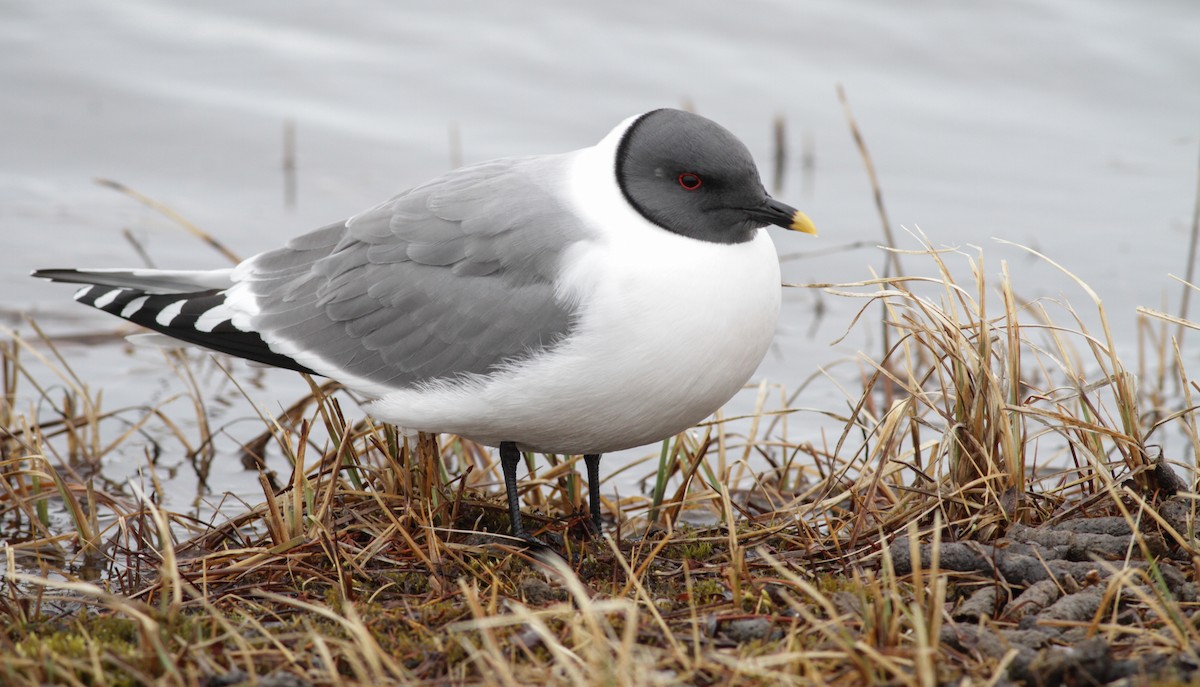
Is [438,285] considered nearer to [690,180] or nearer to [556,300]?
[556,300]

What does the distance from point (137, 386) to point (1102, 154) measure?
778cm

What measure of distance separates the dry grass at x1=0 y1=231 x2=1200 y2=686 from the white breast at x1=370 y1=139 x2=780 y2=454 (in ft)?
1.19

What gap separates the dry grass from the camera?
127 inches

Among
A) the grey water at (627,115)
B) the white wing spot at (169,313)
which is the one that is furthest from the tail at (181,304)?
the grey water at (627,115)

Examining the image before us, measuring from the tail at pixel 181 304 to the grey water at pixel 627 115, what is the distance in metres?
2.48

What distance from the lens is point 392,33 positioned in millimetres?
12758

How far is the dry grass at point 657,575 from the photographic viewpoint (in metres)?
3.22

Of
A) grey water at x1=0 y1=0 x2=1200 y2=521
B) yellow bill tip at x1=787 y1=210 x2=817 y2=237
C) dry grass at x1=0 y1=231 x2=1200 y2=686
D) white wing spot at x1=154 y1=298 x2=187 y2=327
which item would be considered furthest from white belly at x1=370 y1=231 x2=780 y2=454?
grey water at x1=0 y1=0 x2=1200 y2=521

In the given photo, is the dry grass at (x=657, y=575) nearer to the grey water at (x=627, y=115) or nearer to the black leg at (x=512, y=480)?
the black leg at (x=512, y=480)

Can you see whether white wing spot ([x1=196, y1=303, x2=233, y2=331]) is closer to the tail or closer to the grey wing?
the tail

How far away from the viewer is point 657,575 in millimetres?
4059

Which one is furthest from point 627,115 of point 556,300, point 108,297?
point 556,300

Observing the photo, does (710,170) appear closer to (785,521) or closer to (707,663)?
(785,521)

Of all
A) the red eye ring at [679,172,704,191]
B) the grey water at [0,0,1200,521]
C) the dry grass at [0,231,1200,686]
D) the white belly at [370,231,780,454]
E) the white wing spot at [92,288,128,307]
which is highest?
the grey water at [0,0,1200,521]
